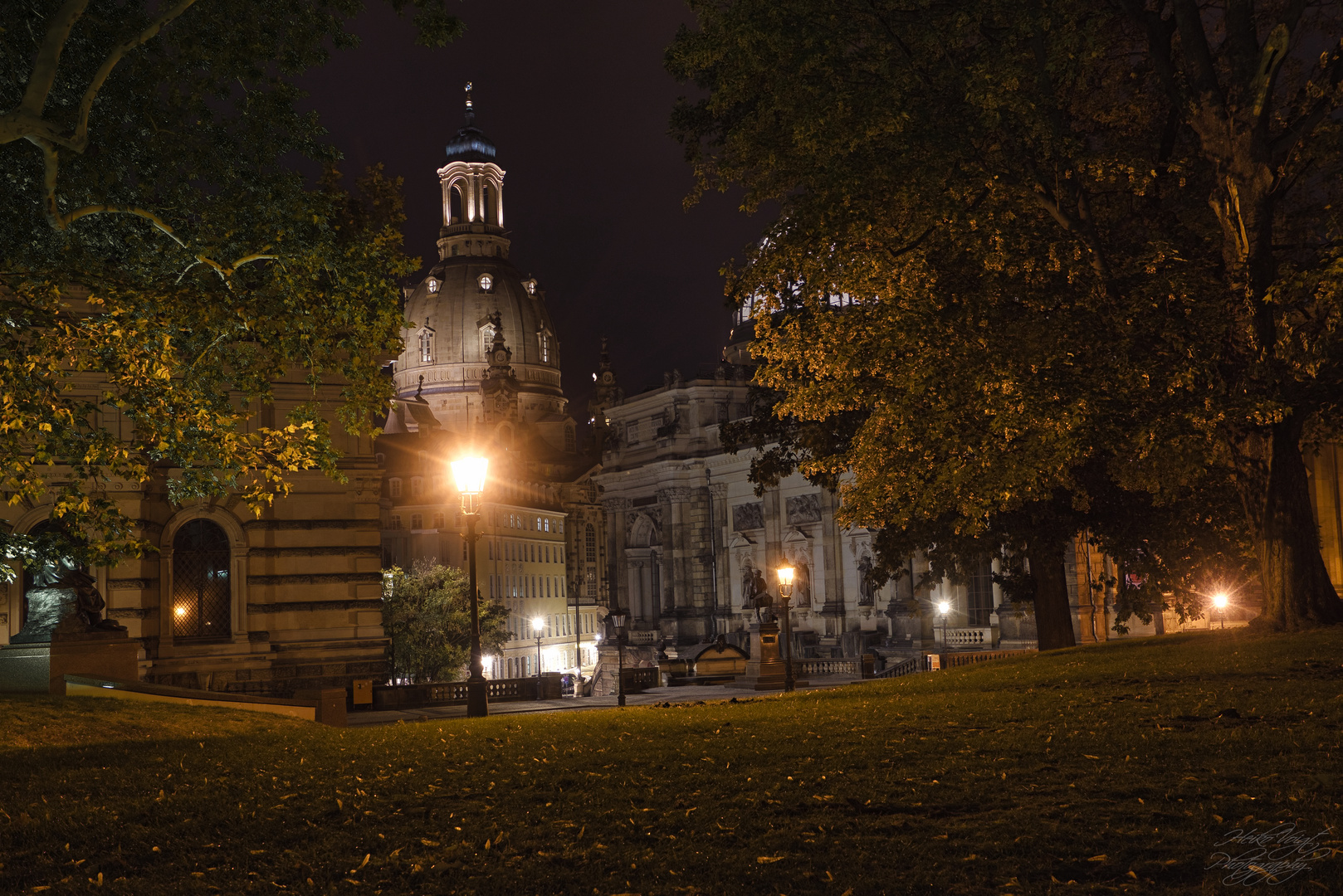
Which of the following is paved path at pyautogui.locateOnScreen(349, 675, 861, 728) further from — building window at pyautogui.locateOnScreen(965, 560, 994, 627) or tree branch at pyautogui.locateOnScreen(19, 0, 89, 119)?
tree branch at pyautogui.locateOnScreen(19, 0, 89, 119)

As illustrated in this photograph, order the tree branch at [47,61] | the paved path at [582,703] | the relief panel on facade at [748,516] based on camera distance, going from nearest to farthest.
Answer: the tree branch at [47,61] → the paved path at [582,703] → the relief panel on facade at [748,516]

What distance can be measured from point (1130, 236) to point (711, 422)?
258 ft

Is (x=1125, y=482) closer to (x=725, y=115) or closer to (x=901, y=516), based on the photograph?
(x=901, y=516)

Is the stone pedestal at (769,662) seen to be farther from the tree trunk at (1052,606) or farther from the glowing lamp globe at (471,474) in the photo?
the glowing lamp globe at (471,474)

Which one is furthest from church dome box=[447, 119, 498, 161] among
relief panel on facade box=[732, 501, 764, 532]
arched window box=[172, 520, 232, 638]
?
arched window box=[172, 520, 232, 638]

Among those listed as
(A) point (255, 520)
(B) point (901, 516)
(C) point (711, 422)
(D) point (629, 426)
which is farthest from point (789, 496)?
(B) point (901, 516)

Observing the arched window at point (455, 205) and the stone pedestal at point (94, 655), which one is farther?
the arched window at point (455, 205)

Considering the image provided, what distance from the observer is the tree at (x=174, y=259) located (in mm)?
Result: 16422

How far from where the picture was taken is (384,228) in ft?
64.2

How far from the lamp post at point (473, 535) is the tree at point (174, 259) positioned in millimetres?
3801

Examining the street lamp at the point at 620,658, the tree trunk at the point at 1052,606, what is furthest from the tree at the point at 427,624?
the tree trunk at the point at 1052,606

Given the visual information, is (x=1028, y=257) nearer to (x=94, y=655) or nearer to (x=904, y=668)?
(x=94, y=655)

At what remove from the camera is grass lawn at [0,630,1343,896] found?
7.84m

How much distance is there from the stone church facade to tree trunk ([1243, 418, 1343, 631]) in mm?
107614
